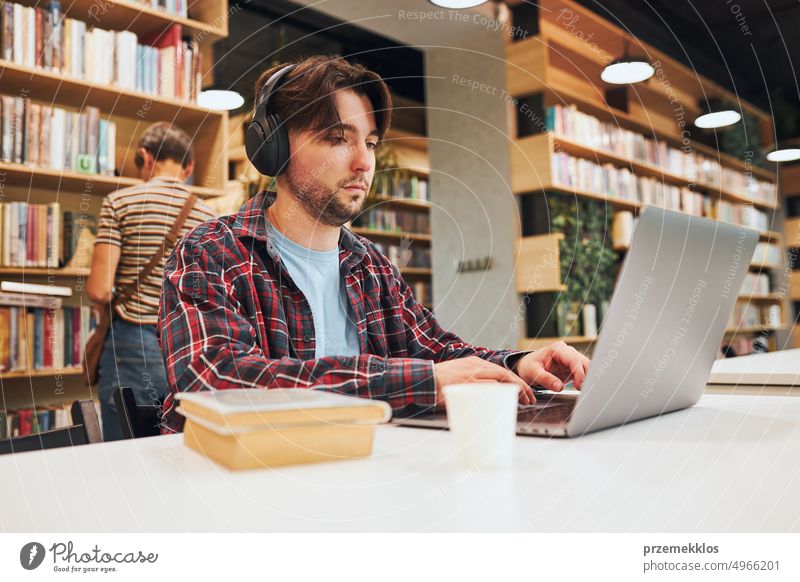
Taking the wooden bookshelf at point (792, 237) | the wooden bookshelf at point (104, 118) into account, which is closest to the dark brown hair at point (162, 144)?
the wooden bookshelf at point (104, 118)

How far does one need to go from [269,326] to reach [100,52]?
5.77ft

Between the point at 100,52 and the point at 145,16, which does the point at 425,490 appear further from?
the point at 145,16

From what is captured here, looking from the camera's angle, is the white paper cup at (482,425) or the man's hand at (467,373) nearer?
the white paper cup at (482,425)

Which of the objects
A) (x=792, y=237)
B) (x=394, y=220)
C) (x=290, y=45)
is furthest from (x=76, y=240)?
(x=792, y=237)

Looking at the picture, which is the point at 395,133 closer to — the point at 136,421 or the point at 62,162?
the point at 62,162

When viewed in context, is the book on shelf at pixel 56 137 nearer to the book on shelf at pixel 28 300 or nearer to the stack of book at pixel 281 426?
the book on shelf at pixel 28 300

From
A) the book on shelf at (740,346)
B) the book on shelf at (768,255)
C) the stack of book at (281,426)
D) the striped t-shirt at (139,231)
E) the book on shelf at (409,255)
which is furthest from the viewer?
the book on shelf at (768,255)

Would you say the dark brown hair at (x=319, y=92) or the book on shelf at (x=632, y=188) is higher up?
the book on shelf at (x=632, y=188)

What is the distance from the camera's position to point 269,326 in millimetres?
1197

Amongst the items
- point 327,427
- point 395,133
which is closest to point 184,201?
point 327,427

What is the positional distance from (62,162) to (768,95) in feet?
20.8

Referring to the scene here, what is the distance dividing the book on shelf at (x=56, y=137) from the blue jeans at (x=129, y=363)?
60 cm

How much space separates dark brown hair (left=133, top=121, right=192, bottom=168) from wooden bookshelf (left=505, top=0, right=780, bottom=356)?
231cm

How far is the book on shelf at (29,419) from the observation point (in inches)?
87.8
